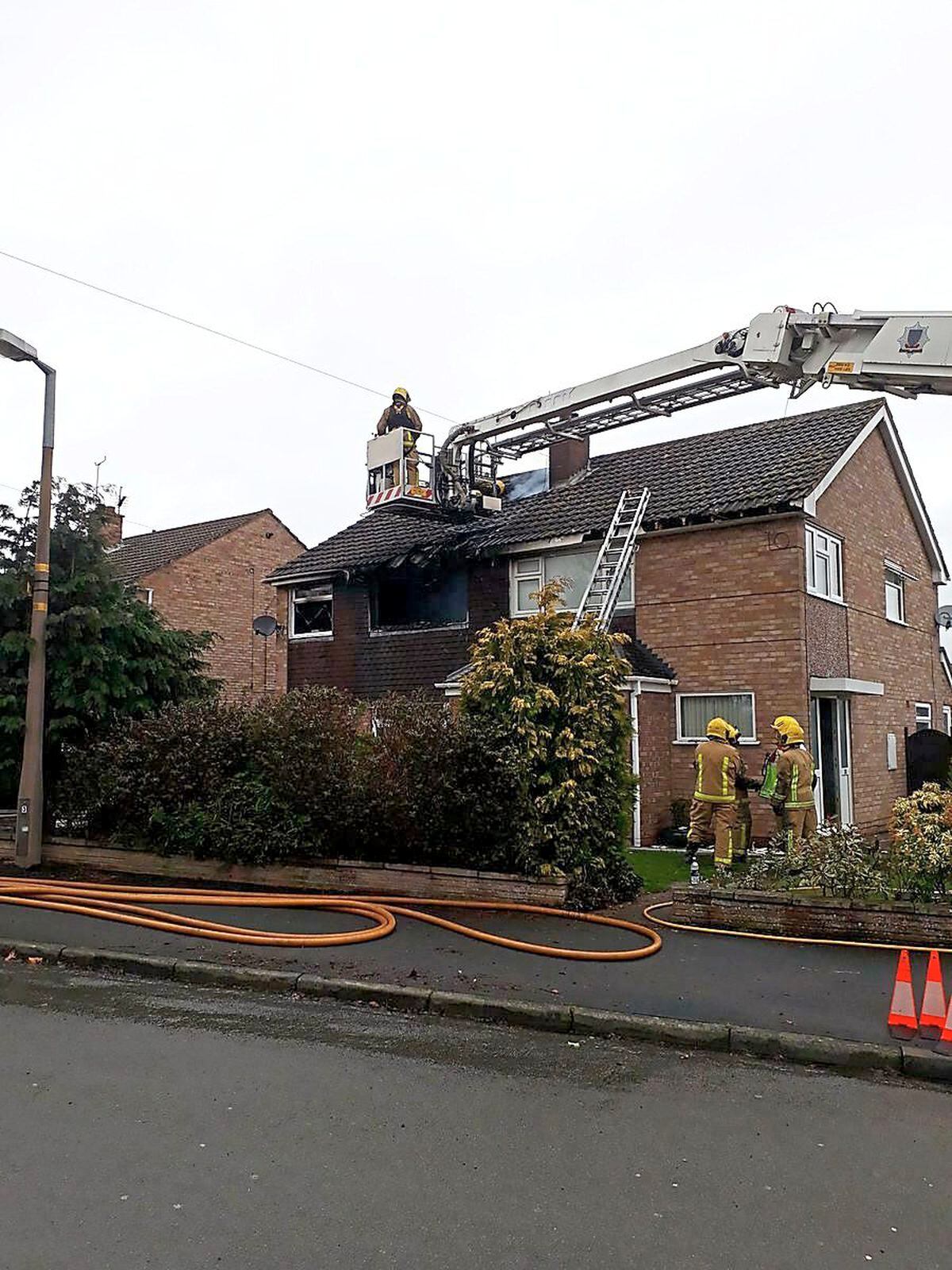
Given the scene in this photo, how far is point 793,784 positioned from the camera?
12.2 meters

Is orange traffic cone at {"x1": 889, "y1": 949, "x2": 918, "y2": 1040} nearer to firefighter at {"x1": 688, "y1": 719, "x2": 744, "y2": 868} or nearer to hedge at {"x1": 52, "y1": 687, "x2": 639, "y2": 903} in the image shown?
hedge at {"x1": 52, "y1": 687, "x2": 639, "y2": 903}

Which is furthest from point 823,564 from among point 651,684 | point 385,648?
point 385,648

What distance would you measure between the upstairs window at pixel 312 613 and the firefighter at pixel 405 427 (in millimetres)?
4162

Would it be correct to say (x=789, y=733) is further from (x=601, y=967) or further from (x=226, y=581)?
(x=226, y=581)

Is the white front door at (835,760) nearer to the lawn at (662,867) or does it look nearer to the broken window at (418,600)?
the lawn at (662,867)

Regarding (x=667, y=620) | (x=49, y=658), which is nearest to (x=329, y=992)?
(x=49, y=658)

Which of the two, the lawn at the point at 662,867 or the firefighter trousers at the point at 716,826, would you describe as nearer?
the firefighter trousers at the point at 716,826

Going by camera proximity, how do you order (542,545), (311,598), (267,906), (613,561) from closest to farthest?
(267,906) → (613,561) → (542,545) → (311,598)

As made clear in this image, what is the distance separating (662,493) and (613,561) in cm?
176

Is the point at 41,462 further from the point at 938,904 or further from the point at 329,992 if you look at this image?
the point at 938,904

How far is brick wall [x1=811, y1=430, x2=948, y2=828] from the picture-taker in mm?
17500

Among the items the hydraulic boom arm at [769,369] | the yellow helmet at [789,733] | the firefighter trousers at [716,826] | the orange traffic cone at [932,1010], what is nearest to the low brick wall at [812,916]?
the firefighter trousers at [716,826]

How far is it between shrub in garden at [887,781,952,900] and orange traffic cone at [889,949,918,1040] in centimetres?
254

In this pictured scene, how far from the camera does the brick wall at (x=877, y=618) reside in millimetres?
17500
